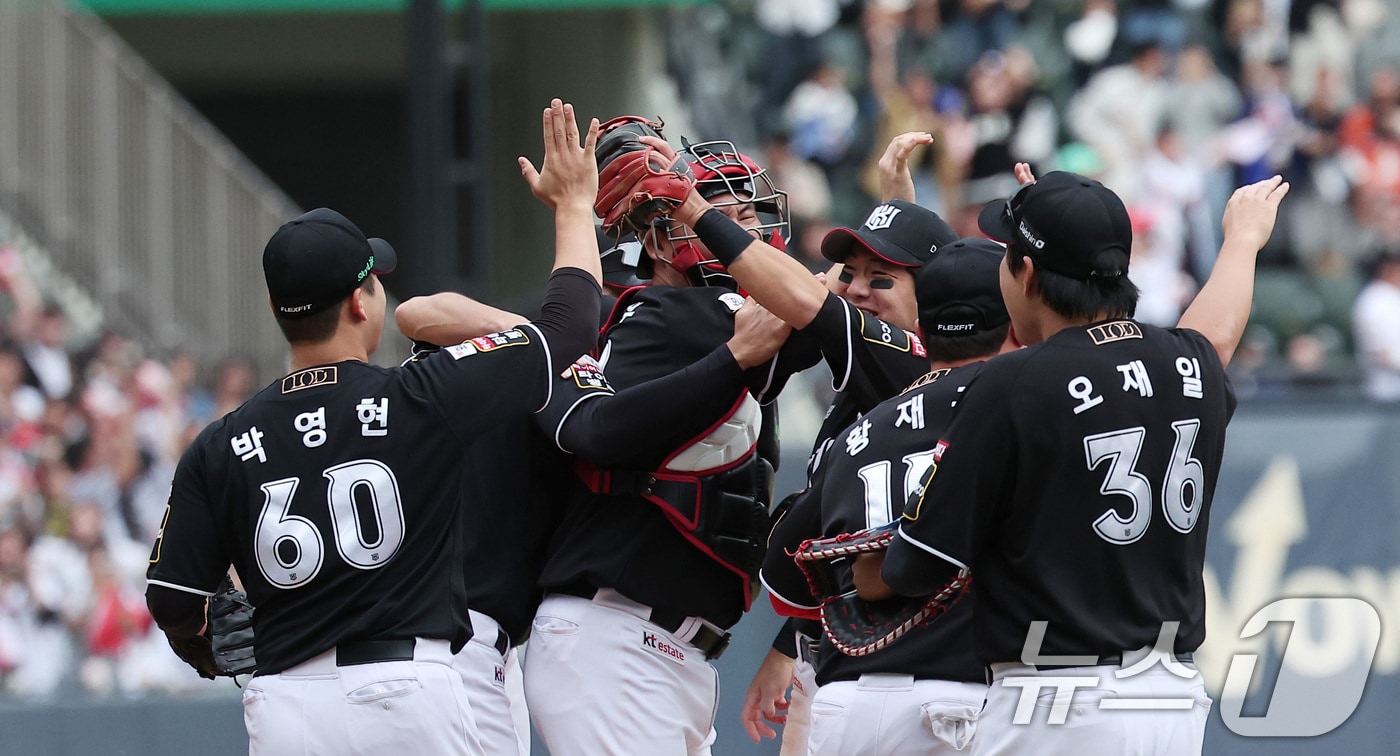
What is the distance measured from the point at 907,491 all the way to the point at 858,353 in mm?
478

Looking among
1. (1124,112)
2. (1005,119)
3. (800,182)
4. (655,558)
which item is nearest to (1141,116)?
(1124,112)

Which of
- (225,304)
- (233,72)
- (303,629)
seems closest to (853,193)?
(225,304)

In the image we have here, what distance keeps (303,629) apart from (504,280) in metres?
14.7

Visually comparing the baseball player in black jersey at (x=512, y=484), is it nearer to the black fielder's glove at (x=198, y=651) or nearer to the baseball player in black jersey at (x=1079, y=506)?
the black fielder's glove at (x=198, y=651)

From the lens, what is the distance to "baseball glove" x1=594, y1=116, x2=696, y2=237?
415cm

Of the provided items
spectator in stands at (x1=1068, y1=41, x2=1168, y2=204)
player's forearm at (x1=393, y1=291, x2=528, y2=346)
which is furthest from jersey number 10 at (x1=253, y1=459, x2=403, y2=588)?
spectator in stands at (x1=1068, y1=41, x2=1168, y2=204)

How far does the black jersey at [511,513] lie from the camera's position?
442 centimetres

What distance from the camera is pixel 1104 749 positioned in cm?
336

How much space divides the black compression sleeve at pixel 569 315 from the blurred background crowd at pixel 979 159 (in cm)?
671

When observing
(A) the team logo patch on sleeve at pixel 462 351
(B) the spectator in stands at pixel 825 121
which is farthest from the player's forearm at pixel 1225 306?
(B) the spectator in stands at pixel 825 121

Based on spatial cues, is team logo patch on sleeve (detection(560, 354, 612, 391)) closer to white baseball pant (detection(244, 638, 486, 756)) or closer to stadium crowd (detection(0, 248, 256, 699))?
white baseball pant (detection(244, 638, 486, 756))

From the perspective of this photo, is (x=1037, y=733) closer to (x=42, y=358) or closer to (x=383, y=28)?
(x=42, y=358)

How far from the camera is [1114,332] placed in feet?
11.2

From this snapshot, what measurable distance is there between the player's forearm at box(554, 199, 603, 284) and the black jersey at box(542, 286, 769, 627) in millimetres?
389
